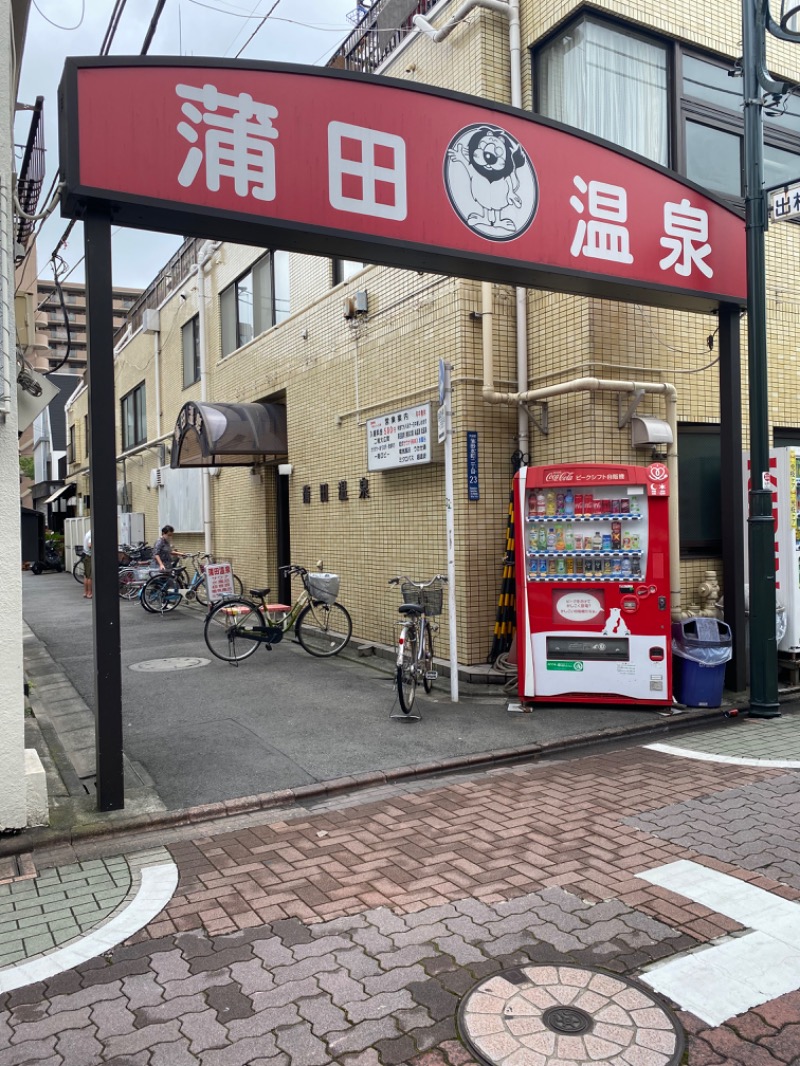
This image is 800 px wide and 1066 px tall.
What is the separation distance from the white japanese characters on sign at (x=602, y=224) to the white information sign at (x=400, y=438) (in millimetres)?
2830

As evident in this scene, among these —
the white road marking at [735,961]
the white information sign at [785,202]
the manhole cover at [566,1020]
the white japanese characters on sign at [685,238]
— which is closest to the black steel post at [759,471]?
the white information sign at [785,202]

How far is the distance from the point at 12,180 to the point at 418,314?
5528mm

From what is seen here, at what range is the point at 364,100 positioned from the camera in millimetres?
6016

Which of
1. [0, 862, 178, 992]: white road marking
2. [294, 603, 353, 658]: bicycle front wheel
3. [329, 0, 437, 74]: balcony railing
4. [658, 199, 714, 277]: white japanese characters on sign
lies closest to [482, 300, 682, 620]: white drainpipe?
[658, 199, 714, 277]: white japanese characters on sign

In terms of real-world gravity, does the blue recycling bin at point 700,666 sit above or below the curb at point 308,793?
above

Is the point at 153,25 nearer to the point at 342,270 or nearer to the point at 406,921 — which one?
the point at 342,270

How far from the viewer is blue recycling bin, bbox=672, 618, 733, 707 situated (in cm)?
771

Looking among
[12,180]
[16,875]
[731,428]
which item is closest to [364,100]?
[12,180]

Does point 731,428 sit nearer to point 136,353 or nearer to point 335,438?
point 335,438

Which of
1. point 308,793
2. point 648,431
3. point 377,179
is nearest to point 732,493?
point 648,431

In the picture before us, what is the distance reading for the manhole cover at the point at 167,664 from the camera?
10.0m

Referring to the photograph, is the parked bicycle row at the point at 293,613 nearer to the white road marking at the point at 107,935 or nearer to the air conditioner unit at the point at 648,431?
the air conditioner unit at the point at 648,431

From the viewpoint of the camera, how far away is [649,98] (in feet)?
29.9

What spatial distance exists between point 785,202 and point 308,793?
22.3 ft
